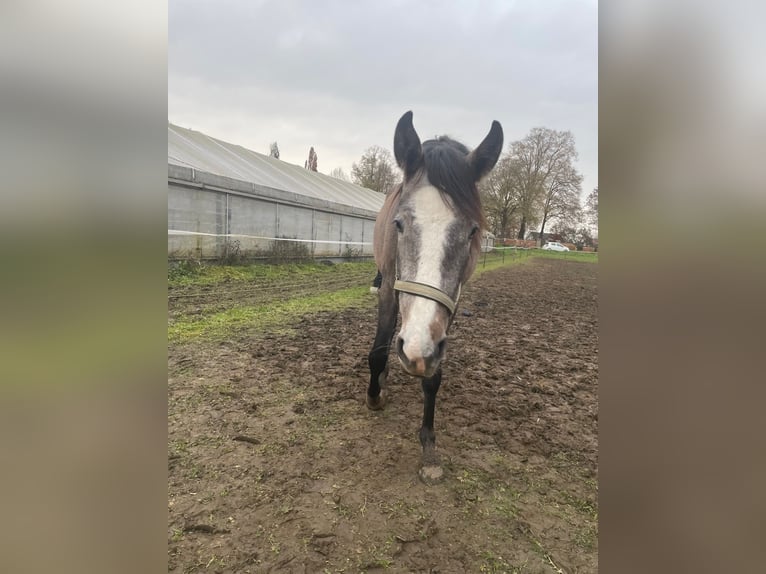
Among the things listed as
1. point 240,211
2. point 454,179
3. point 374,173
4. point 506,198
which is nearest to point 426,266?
point 454,179

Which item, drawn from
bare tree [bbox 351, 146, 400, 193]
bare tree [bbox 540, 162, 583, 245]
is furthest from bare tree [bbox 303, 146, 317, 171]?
bare tree [bbox 540, 162, 583, 245]

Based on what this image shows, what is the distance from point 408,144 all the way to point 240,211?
10.5 metres

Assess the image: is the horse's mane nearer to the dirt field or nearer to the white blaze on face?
the white blaze on face

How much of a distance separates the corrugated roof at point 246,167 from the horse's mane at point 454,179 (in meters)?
7.75

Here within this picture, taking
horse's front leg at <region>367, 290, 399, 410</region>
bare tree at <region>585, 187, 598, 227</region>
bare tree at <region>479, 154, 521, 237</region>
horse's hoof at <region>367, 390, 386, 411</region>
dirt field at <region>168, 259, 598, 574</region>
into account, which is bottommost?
dirt field at <region>168, 259, 598, 574</region>

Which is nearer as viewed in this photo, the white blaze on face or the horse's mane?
the white blaze on face

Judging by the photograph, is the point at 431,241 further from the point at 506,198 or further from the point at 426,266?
the point at 506,198

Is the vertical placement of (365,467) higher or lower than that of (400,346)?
lower

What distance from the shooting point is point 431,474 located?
2277mm

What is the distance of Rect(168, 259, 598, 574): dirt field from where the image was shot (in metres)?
1.71

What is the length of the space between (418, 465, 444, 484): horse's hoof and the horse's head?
0.97 meters
